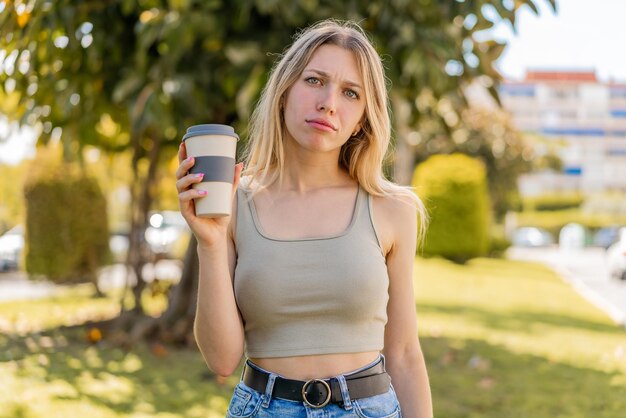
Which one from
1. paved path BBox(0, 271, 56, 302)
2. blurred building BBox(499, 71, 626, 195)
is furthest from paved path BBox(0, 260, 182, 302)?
blurred building BBox(499, 71, 626, 195)

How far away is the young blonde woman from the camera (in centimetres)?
193

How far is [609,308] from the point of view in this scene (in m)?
12.4

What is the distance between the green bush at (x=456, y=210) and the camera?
2077 cm

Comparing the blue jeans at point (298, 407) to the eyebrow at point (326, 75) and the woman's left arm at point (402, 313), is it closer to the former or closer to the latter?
the woman's left arm at point (402, 313)

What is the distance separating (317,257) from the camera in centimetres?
197

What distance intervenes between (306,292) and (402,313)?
333 mm

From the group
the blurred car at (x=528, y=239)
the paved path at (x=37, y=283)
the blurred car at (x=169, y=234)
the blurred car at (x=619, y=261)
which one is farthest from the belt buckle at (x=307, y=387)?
the blurred car at (x=528, y=239)

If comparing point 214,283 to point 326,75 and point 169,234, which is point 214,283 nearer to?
point 326,75

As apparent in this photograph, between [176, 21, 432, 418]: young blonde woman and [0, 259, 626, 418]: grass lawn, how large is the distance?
3244mm

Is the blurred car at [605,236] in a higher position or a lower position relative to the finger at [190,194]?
lower

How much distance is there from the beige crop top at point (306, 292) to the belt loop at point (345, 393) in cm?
7

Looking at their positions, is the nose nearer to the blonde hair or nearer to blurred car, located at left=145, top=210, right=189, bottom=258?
the blonde hair

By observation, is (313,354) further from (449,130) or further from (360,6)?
(449,130)

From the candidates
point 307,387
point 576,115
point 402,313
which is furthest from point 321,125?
point 576,115
